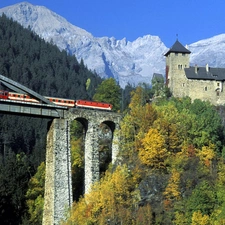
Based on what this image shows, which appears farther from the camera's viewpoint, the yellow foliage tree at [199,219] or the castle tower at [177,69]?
the castle tower at [177,69]

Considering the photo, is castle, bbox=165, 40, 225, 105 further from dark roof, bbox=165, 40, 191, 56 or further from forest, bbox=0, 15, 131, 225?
forest, bbox=0, 15, 131, 225

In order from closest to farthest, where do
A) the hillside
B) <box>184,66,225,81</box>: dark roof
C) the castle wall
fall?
1. the hillside
2. the castle wall
3. <box>184,66,225,81</box>: dark roof

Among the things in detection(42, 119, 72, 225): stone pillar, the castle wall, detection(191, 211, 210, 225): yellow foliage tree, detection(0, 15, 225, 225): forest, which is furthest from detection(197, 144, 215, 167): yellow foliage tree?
the castle wall

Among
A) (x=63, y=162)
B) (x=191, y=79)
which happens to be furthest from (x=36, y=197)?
(x=191, y=79)

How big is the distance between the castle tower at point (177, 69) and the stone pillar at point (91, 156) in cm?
2415

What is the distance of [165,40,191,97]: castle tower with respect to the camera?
75.1 m

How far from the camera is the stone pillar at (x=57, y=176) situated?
1916 inches

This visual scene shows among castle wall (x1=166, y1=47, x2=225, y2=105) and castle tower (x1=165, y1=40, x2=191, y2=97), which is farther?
castle tower (x1=165, y1=40, x2=191, y2=97)

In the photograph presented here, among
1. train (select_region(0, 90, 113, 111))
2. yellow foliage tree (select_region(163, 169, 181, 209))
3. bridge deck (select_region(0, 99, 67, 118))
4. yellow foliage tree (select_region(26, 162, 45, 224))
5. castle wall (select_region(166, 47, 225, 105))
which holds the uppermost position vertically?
castle wall (select_region(166, 47, 225, 105))

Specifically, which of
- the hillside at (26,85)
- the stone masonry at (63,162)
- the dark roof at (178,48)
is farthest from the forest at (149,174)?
the dark roof at (178,48)

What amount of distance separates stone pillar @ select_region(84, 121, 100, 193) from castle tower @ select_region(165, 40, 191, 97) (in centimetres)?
2415

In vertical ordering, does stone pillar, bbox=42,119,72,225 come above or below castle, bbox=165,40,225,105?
below

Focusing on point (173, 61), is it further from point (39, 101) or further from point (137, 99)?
point (39, 101)

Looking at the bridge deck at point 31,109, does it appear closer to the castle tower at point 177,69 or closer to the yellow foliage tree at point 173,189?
the yellow foliage tree at point 173,189
